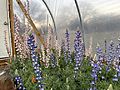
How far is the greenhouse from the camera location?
217cm

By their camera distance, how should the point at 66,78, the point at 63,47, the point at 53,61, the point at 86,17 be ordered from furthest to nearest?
the point at 86,17 → the point at 63,47 → the point at 53,61 → the point at 66,78

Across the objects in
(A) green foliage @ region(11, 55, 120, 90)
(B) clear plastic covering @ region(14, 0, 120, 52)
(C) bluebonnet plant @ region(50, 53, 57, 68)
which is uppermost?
(B) clear plastic covering @ region(14, 0, 120, 52)

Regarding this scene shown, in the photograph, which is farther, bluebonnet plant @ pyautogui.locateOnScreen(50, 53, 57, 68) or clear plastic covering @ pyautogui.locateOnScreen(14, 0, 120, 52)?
clear plastic covering @ pyautogui.locateOnScreen(14, 0, 120, 52)

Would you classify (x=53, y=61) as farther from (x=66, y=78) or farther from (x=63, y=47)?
(x=66, y=78)

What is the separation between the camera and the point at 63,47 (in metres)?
2.87

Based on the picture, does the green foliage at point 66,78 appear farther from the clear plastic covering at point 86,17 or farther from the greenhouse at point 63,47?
the clear plastic covering at point 86,17

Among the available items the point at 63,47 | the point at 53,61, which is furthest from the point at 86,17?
the point at 53,61

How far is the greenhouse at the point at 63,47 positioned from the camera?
217 cm

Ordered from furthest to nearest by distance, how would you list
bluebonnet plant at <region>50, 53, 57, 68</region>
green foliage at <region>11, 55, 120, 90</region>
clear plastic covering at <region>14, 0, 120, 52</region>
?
clear plastic covering at <region>14, 0, 120, 52</region>, bluebonnet plant at <region>50, 53, 57, 68</region>, green foliage at <region>11, 55, 120, 90</region>

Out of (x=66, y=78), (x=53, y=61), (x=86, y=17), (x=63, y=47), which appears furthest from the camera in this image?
(x=86, y=17)

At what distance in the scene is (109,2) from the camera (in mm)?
3664

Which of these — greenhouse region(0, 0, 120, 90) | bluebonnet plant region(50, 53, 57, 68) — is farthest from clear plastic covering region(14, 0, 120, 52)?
bluebonnet plant region(50, 53, 57, 68)

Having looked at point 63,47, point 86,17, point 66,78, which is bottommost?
point 66,78

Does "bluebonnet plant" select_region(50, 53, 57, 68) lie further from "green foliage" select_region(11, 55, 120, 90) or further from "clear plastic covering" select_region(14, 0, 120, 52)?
"clear plastic covering" select_region(14, 0, 120, 52)
